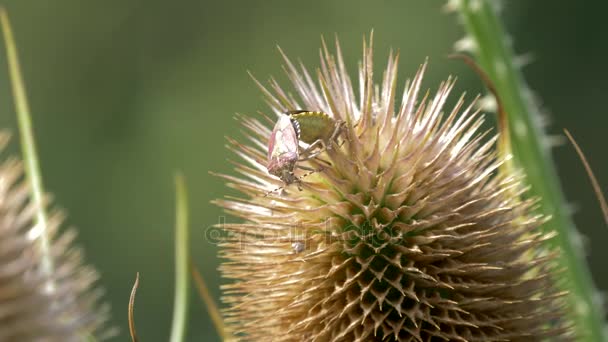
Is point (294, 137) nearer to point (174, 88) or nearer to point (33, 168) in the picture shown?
point (33, 168)

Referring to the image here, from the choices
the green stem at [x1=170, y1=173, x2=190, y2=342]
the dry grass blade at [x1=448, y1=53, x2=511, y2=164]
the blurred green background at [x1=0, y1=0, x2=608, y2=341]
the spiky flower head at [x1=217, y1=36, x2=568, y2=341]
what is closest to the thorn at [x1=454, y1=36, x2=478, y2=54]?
the dry grass blade at [x1=448, y1=53, x2=511, y2=164]

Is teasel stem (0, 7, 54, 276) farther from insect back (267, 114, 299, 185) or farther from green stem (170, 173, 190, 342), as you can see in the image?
insect back (267, 114, 299, 185)

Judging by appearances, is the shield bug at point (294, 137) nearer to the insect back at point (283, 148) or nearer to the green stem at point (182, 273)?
the insect back at point (283, 148)

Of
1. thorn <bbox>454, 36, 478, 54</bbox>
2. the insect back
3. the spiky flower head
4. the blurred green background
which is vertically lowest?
the spiky flower head

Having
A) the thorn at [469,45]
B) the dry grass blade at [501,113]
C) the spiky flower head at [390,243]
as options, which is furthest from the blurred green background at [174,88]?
the spiky flower head at [390,243]

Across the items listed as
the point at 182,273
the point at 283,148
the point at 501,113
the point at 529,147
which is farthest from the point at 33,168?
the point at 529,147
